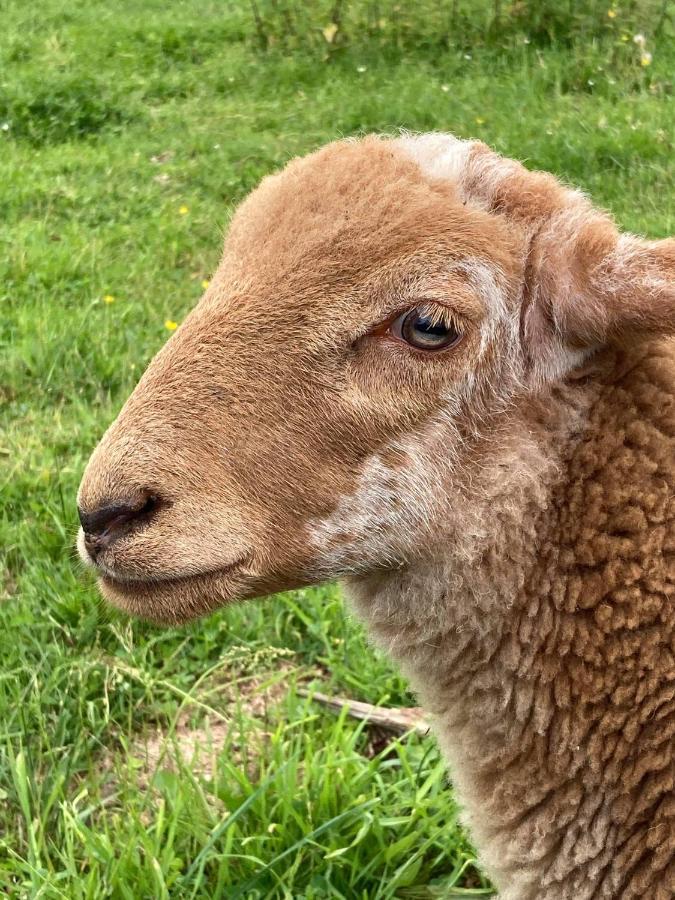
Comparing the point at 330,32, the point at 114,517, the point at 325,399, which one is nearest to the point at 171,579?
the point at 114,517

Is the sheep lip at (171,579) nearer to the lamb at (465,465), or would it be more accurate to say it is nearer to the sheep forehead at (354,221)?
the lamb at (465,465)

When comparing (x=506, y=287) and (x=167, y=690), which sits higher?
(x=506, y=287)

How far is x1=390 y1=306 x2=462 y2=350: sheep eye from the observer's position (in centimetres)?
175

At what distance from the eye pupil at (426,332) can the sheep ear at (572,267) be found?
17 centimetres

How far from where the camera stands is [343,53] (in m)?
8.79

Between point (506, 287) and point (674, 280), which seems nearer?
point (674, 280)

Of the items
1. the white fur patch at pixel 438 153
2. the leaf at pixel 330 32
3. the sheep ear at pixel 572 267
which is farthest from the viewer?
the leaf at pixel 330 32

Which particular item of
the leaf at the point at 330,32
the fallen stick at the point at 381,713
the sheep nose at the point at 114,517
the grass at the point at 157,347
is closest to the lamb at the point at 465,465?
the sheep nose at the point at 114,517

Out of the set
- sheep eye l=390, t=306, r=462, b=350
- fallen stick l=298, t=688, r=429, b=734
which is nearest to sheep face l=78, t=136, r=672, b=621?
sheep eye l=390, t=306, r=462, b=350

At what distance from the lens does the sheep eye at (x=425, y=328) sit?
175 cm

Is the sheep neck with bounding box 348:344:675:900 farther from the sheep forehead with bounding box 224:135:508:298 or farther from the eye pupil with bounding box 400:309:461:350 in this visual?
the sheep forehead with bounding box 224:135:508:298

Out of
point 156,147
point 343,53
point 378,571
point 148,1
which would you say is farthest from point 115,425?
point 148,1

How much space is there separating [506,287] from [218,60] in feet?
27.1

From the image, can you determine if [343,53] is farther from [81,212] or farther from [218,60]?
[81,212]
